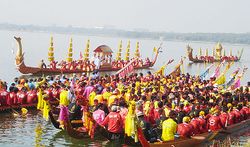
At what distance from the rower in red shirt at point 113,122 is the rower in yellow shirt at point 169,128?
1.31m

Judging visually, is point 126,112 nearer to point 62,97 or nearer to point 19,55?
point 62,97

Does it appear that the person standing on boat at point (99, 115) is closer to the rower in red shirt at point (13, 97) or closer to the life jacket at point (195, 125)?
the life jacket at point (195, 125)

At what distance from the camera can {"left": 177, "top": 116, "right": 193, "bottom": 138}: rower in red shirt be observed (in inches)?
539

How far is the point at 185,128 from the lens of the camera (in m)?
13.7

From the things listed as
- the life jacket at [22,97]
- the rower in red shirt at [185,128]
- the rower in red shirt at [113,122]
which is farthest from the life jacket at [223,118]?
the life jacket at [22,97]

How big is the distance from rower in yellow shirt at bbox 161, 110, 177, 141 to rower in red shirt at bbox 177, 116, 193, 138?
0.78 metres

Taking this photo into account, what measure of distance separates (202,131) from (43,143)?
502 centimetres

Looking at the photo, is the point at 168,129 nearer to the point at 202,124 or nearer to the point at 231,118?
the point at 202,124

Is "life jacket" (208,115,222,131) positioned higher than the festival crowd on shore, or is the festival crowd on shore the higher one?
the festival crowd on shore

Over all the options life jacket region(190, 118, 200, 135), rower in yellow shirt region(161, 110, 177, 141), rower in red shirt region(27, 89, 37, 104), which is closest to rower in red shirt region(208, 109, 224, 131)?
life jacket region(190, 118, 200, 135)

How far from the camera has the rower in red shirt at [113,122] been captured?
13.4m

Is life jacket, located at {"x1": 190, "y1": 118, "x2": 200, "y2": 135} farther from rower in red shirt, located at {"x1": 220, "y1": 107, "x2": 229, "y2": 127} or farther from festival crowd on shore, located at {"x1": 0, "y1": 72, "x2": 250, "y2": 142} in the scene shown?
rower in red shirt, located at {"x1": 220, "y1": 107, "x2": 229, "y2": 127}

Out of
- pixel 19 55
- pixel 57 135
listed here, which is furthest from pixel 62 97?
pixel 19 55

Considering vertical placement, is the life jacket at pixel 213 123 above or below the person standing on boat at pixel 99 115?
below
